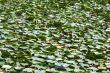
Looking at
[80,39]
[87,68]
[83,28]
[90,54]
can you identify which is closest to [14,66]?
[87,68]

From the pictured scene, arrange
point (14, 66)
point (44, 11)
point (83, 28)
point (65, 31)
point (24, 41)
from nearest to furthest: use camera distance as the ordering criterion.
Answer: point (14, 66) < point (24, 41) < point (65, 31) < point (83, 28) < point (44, 11)

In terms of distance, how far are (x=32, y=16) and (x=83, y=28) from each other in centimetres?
126

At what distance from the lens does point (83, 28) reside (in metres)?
6.23

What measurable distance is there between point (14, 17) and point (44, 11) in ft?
3.71

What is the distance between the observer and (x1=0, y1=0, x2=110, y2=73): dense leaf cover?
4059 mm

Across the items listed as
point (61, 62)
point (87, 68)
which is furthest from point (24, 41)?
point (87, 68)

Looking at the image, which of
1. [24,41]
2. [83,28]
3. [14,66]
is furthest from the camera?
[83,28]

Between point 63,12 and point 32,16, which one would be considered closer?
point 32,16

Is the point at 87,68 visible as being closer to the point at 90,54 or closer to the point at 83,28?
the point at 90,54

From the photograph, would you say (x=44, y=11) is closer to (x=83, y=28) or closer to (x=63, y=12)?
(x=63, y=12)

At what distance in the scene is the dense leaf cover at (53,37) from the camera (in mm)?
4059

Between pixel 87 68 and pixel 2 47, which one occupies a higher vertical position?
pixel 2 47

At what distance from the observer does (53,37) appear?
541 centimetres

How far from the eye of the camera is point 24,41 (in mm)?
4910
